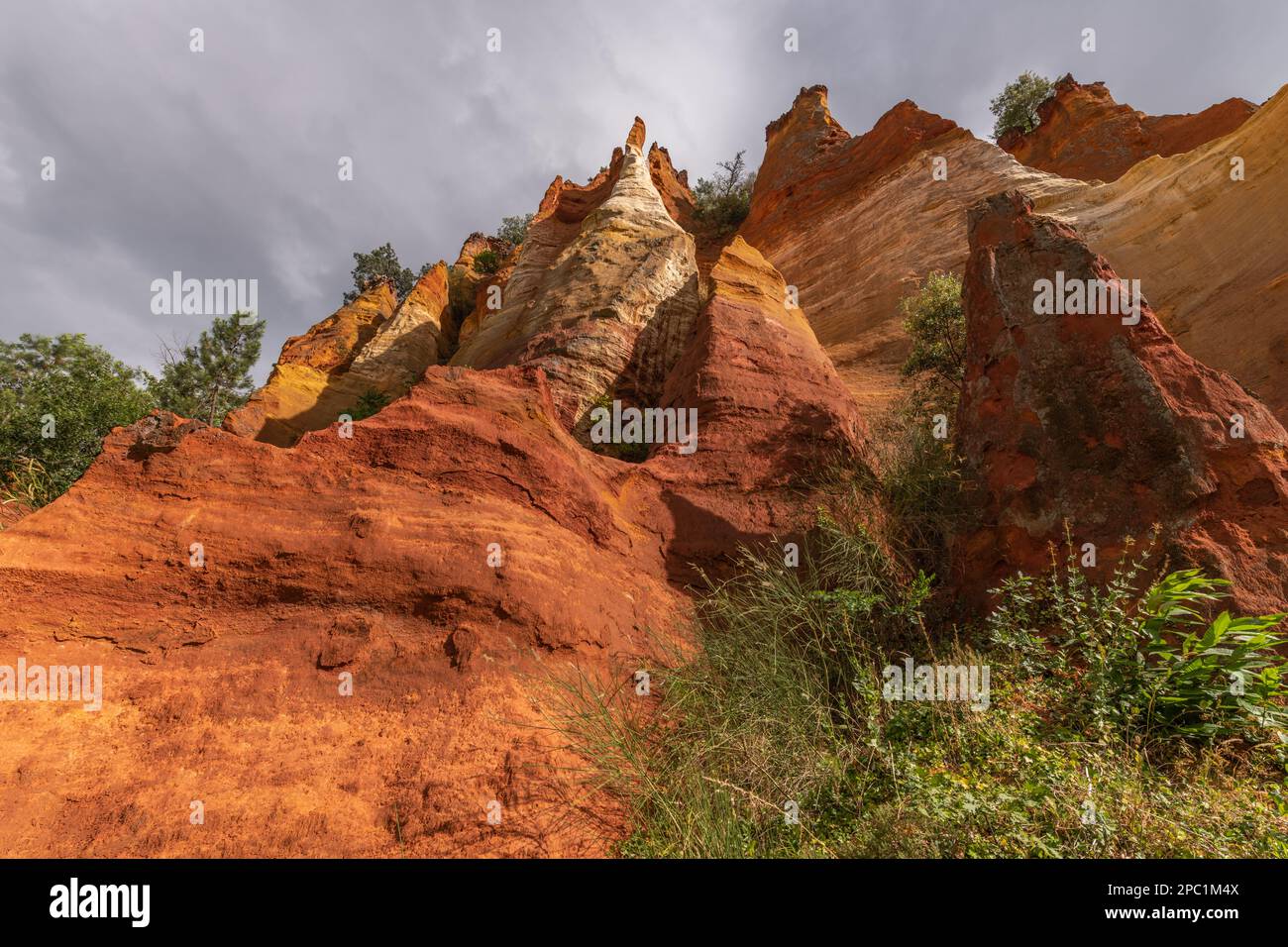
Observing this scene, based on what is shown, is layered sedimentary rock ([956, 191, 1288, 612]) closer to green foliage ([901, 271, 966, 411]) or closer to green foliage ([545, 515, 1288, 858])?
green foliage ([545, 515, 1288, 858])

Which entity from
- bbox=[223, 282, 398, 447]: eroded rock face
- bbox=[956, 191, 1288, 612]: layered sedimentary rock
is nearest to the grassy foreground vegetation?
bbox=[956, 191, 1288, 612]: layered sedimentary rock

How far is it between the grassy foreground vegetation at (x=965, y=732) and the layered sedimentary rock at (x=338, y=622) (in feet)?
1.64

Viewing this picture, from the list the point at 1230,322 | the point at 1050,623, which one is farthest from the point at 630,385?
the point at 1230,322

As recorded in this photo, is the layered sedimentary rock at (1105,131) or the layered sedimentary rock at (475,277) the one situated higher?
the layered sedimentary rock at (1105,131)

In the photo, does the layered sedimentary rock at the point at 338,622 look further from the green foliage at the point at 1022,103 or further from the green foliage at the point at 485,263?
the green foliage at the point at 1022,103

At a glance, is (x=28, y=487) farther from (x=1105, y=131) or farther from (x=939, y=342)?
(x=1105, y=131)

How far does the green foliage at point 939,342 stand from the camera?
1023cm

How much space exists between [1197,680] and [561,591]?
4197mm

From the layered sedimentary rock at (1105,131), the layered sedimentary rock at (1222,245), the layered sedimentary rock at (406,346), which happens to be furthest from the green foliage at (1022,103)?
the layered sedimentary rock at (406,346)

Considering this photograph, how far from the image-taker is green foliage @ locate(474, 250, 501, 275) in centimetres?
2577

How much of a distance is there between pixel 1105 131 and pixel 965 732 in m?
32.5

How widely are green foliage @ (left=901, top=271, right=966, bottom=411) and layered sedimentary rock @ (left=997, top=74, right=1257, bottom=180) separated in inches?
754

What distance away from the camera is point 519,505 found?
5.20 metres

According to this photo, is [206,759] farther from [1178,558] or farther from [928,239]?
[928,239]
